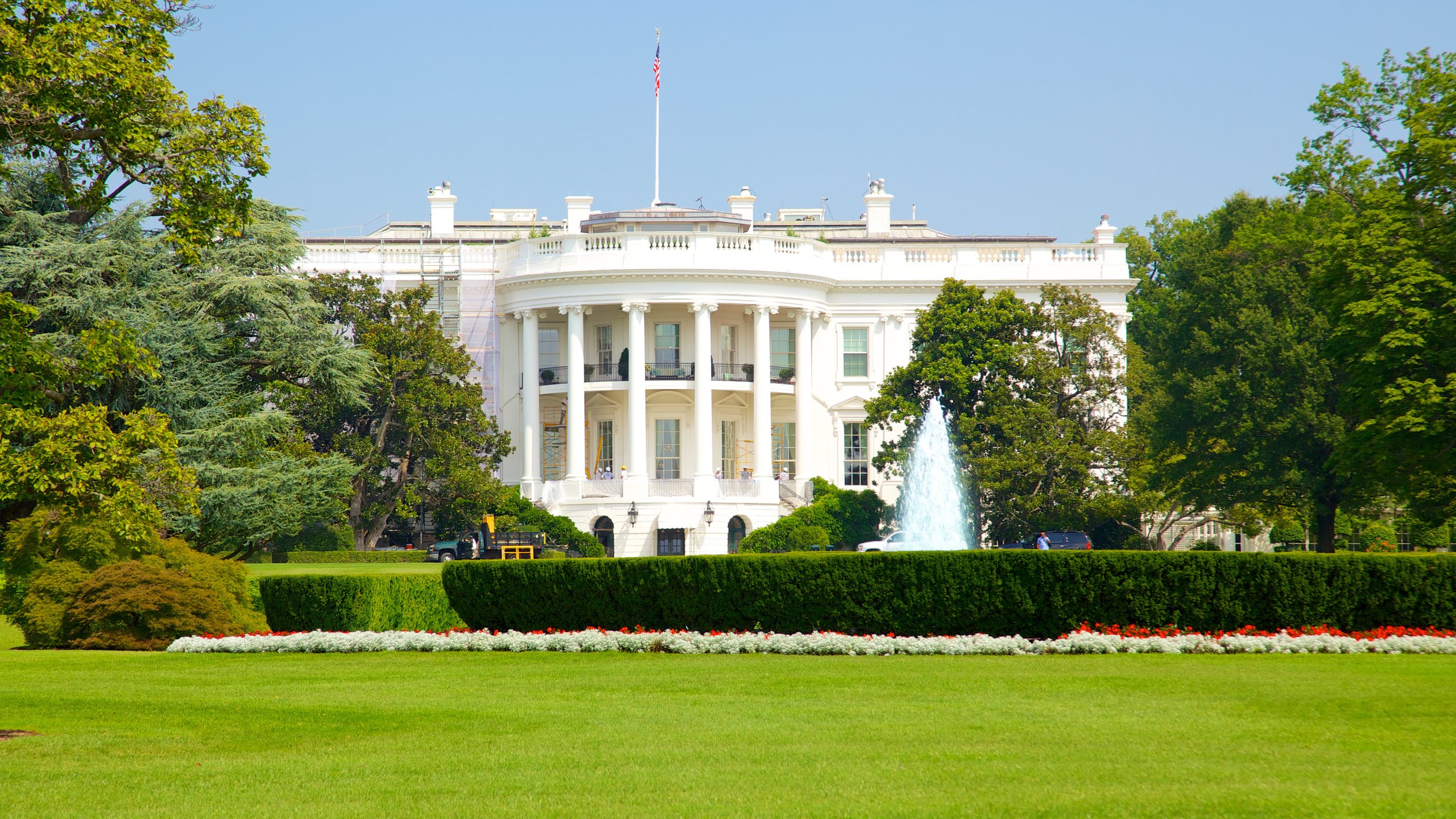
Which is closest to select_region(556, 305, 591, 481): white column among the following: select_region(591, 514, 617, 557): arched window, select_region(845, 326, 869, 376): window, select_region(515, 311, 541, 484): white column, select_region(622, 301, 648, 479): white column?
select_region(515, 311, 541, 484): white column

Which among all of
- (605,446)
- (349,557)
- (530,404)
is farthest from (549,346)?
(349,557)

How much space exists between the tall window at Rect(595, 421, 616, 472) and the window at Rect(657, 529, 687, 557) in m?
5.80

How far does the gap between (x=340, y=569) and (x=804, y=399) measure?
2444cm

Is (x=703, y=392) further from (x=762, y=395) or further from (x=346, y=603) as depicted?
(x=346, y=603)

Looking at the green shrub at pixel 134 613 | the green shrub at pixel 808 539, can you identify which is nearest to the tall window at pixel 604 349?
the green shrub at pixel 808 539

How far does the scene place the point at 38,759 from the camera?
9.92m

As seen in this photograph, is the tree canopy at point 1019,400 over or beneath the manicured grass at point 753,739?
over

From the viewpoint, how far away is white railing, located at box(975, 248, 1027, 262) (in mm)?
57906

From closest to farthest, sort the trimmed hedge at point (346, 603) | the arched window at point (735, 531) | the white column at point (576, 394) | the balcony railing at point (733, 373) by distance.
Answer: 1. the trimmed hedge at point (346, 603)
2. the arched window at point (735, 531)
3. the white column at point (576, 394)
4. the balcony railing at point (733, 373)

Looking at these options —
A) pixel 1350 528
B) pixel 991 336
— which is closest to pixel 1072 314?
pixel 991 336

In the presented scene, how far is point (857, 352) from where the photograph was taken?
5762cm

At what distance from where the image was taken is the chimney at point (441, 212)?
66.8m

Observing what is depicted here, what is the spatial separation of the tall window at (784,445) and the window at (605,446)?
20.3ft

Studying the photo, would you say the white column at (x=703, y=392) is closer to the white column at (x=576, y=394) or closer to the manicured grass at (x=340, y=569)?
the white column at (x=576, y=394)
